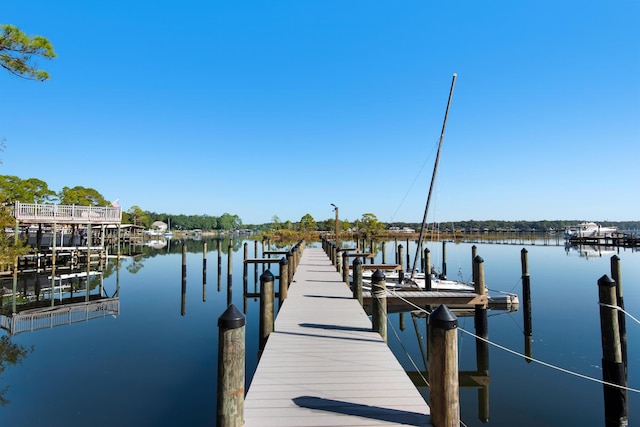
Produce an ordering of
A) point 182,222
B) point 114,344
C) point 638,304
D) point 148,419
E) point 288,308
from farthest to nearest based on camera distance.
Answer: point 182,222
point 638,304
point 114,344
point 288,308
point 148,419

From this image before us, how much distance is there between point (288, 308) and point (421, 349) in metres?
5.33

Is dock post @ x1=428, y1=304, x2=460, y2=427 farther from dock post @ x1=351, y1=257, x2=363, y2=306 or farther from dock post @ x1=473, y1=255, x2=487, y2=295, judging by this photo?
dock post @ x1=473, y1=255, x2=487, y2=295

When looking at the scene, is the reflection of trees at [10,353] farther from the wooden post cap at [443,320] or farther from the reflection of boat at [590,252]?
the reflection of boat at [590,252]

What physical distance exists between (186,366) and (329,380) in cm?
682

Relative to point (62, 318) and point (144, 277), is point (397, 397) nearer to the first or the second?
point (62, 318)

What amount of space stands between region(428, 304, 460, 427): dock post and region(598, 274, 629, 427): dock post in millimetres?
5230

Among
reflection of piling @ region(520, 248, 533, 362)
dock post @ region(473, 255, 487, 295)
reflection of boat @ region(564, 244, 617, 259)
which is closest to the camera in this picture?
reflection of piling @ region(520, 248, 533, 362)

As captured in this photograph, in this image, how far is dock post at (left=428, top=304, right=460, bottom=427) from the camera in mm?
3701

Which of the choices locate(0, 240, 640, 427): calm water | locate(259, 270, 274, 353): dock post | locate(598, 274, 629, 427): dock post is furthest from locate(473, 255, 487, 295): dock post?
locate(259, 270, 274, 353): dock post

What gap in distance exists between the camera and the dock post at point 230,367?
3688 millimetres

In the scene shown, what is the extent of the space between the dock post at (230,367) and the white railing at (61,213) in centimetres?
3041

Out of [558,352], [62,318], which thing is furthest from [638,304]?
[62,318]

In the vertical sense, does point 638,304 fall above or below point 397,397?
below

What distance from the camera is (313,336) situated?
7348 millimetres
